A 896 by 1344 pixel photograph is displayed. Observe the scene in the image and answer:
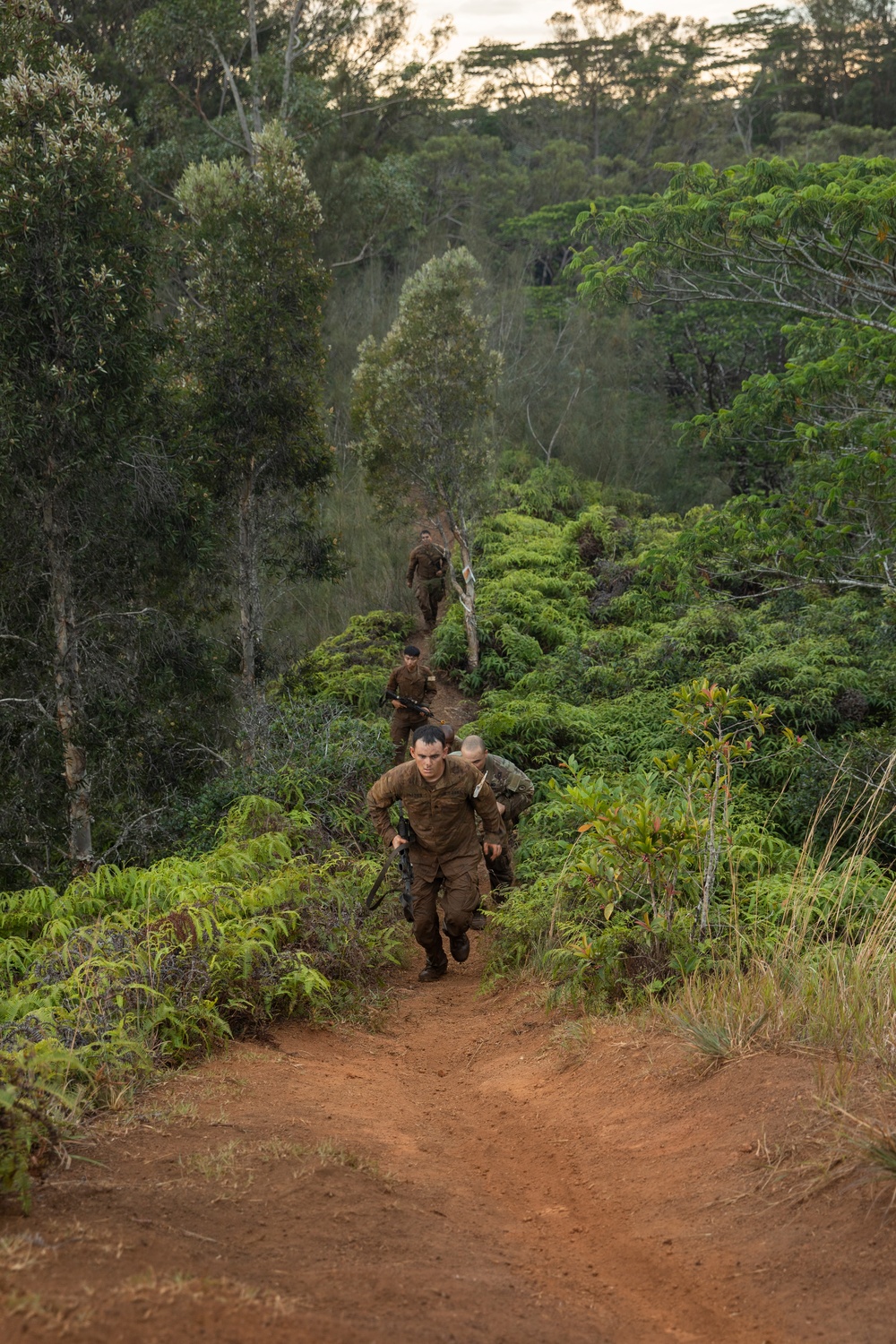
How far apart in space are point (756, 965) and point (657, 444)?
25.9 m

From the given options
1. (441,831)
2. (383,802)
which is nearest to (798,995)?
(441,831)

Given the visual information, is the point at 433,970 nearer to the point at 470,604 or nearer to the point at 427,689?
the point at 427,689

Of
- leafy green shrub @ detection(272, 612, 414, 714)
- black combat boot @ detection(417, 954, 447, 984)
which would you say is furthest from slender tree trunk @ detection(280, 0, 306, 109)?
black combat boot @ detection(417, 954, 447, 984)

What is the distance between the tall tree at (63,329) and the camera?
9.95 meters

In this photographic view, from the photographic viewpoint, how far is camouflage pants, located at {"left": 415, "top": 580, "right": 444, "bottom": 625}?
19797 mm

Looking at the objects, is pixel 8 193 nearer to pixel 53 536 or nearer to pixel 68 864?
pixel 53 536

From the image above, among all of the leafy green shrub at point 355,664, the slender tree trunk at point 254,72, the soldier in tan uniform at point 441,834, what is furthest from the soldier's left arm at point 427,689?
the slender tree trunk at point 254,72

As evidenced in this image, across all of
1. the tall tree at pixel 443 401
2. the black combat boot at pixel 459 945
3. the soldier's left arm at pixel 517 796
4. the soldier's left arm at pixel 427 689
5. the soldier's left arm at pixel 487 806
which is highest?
the tall tree at pixel 443 401

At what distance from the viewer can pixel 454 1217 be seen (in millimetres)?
3760

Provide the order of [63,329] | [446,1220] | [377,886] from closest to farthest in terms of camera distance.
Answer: [446,1220] < [377,886] < [63,329]

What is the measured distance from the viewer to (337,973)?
6.82m

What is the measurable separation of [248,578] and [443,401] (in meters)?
4.87

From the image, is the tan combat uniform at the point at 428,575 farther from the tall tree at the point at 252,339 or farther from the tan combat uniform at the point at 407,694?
the tan combat uniform at the point at 407,694

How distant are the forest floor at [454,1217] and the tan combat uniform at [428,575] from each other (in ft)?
47.1
